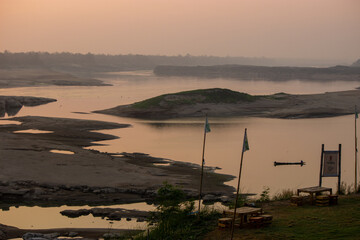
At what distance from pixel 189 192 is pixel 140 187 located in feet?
7.31

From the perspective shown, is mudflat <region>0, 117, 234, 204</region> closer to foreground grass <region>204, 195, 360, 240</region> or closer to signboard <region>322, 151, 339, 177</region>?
signboard <region>322, 151, 339, 177</region>

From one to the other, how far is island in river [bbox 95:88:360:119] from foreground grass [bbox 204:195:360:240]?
4171cm

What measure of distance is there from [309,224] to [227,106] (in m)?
48.0

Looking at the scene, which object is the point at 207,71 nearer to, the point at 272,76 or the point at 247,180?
the point at 272,76

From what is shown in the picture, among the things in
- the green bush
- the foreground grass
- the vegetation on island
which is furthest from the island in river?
the foreground grass

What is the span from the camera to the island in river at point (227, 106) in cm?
6038

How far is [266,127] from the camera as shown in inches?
2016

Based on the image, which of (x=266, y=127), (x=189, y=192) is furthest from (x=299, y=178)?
(x=266, y=127)

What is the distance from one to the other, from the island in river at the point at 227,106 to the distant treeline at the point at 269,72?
85.0 m

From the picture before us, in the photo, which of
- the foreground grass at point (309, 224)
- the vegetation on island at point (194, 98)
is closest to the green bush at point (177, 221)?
the foreground grass at point (309, 224)

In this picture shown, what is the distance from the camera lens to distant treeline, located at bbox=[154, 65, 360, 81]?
156m

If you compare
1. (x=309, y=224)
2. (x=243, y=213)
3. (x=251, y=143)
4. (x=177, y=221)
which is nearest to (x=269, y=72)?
(x=251, y=143)

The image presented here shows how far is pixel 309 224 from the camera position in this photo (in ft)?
52.7

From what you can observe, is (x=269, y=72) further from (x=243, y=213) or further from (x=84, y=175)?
(x=243, y=213)
